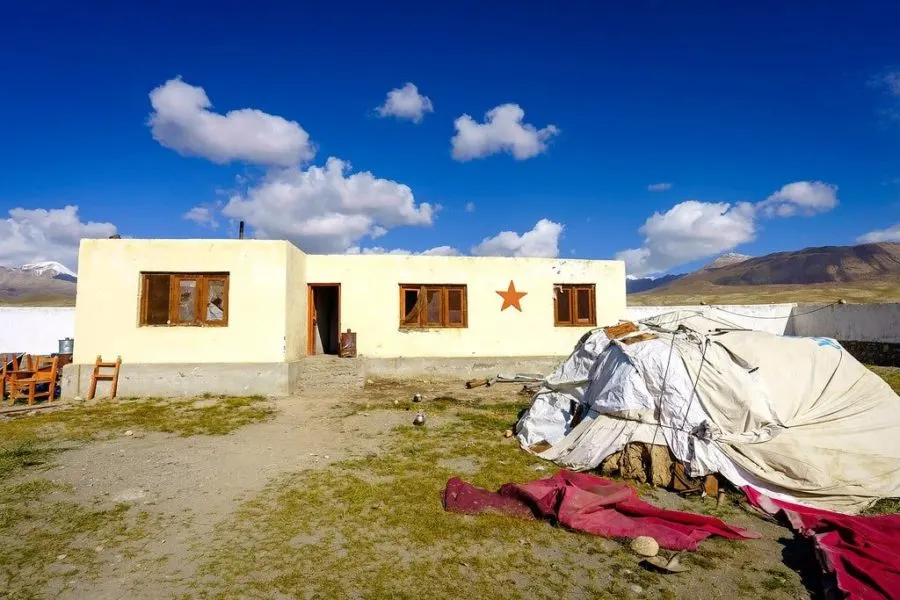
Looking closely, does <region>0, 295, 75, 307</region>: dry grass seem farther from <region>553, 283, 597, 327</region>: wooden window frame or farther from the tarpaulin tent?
the tarpaulin tent

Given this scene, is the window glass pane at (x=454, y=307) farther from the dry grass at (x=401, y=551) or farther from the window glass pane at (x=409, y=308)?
the dry grass at (x=401, y=551)

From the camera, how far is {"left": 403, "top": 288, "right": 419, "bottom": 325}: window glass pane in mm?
13750

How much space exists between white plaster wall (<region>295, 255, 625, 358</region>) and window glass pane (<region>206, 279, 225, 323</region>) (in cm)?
206

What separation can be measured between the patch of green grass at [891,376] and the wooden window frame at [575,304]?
741 cm

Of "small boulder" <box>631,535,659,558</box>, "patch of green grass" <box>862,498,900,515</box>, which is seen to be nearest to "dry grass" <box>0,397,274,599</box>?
"small boulder" <box>631,535,659,558</box>

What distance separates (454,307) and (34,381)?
32.5ft

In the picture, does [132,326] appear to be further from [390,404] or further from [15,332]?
[15,332]

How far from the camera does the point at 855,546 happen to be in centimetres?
387

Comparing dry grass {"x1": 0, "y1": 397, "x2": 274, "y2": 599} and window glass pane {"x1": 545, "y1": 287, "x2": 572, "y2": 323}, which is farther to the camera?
window glass pane {"x1": 545, "y1": 287, "x2": 572, "y2": 323}

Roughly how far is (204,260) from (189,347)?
205cm

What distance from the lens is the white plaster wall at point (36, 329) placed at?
1856cm

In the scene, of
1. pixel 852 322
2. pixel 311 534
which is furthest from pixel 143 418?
pixel 852 322

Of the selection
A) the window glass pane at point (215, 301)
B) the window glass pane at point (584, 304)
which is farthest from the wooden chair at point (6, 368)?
the window glass pane at point (584, 304)

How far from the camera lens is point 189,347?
36.6 ft
